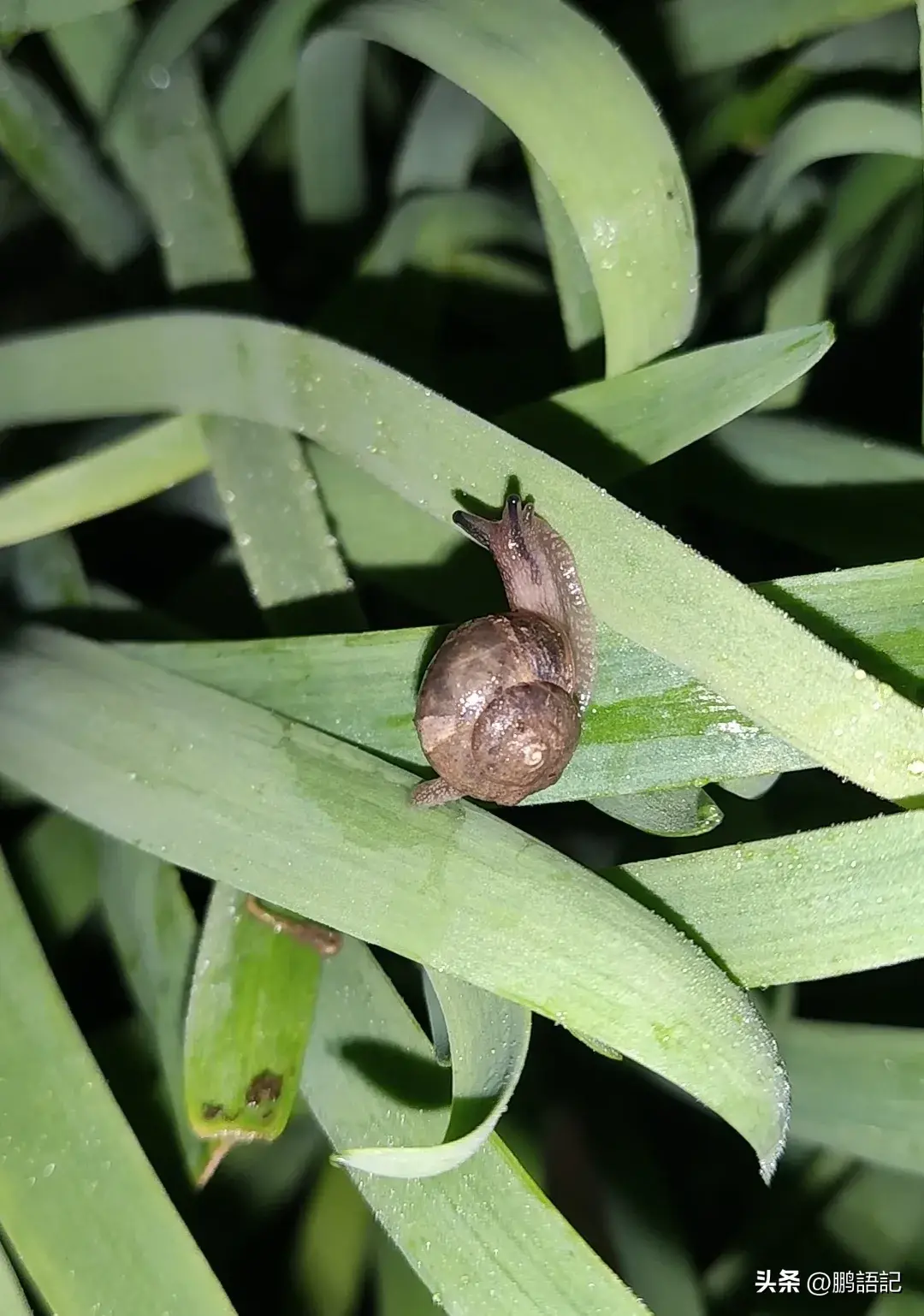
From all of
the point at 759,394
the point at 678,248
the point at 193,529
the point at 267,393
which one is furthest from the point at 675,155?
the point at 193,529

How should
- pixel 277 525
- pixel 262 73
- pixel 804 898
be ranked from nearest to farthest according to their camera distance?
pixel 804 898 < pixel 277 525 < pixel 262 73

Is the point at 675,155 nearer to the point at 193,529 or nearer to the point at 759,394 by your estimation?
the point at 759,394

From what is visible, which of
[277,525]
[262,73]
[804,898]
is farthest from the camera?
[262,73]

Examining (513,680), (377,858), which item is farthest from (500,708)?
(377,858)

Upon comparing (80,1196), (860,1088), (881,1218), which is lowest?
(881,1218)

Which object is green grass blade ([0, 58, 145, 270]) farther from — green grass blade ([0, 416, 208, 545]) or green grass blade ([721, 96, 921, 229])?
green grass blade ([721, 96, 921, 229])

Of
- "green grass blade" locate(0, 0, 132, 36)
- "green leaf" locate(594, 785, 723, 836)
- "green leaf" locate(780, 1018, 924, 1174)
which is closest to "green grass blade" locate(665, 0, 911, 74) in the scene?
"green grass blade" locate(0, 0, 132, 36)

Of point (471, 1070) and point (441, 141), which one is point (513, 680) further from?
point (441, 141)
